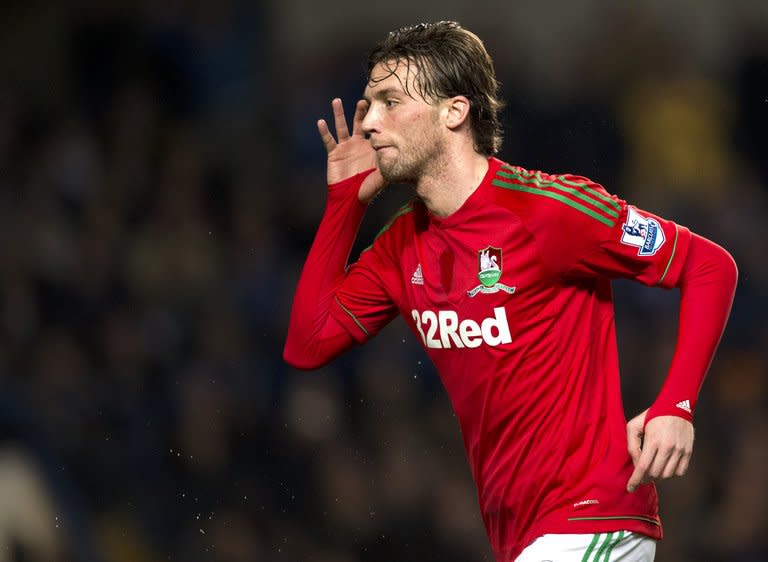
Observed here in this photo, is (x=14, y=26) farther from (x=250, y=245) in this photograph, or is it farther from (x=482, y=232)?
(x=482, y=232)

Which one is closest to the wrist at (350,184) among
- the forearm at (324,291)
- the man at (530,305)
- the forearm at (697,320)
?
the forearm at (324,291)

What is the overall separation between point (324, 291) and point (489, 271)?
1.93 feet

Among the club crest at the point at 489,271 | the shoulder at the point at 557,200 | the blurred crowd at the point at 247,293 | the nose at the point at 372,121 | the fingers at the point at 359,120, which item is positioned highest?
the nose at the point at 372,121

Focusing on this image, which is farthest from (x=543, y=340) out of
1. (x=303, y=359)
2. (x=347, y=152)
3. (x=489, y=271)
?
(x=347, y=152)

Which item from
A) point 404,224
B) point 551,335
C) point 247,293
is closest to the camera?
point 551,335

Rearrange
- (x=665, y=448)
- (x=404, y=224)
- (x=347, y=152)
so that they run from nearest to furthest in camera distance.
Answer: (x=665, y=448) → (x=404, y=224) → (x=347, y=152)

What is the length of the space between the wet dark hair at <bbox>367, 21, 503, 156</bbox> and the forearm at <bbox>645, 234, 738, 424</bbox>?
0.65 meters

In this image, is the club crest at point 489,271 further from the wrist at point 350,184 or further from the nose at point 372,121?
the wrist at point 350,184

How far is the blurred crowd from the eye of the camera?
6.14m

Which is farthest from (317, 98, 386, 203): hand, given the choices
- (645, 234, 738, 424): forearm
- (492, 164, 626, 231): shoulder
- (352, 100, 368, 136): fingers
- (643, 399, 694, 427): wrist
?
(643, 399, 694, 427): wrist

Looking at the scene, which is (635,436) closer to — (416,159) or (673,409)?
(673,409)

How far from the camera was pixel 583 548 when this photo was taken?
3.00 meters

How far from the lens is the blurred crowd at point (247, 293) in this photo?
242 inches

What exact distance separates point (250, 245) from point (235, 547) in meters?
1.98
